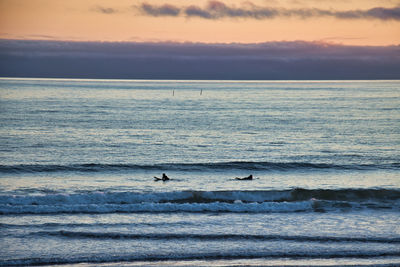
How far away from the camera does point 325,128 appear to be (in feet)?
171

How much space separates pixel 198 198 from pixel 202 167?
27.3ft

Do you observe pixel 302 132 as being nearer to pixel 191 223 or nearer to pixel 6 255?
pixel 191 223

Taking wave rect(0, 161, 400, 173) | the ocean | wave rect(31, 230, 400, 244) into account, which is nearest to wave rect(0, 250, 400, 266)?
the ocean

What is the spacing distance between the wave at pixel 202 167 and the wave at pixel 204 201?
716 centimetres

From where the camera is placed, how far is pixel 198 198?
22.6 meters

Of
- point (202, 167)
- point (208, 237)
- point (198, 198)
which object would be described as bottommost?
point (202, 167)

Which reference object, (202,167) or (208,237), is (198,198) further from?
(202,167)

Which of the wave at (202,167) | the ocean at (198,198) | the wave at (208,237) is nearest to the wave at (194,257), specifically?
the ocean at (198,198)

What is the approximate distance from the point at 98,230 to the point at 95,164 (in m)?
15.1

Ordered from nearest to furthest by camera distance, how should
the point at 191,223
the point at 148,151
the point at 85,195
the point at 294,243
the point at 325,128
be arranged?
the point at 294,243
the point at 191,223
the point at 85,195
the point at 148,151
the point at 325,128

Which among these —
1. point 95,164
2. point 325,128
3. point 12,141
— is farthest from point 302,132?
point 12,141

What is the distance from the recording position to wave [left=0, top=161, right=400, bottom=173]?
29375 mm

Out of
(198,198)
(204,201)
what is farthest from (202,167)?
(204,201)

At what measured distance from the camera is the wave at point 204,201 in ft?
63.1
